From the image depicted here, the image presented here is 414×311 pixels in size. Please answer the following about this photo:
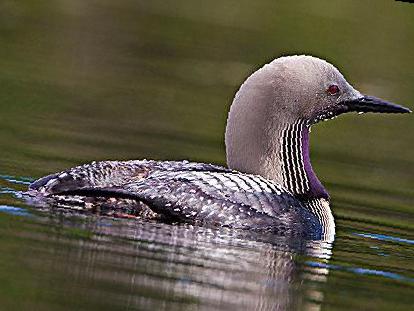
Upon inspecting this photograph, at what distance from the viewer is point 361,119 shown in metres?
15.4

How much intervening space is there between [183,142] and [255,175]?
2.99 meters

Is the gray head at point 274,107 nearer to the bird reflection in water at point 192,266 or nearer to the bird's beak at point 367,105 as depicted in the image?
the bird's beak at point 367,105

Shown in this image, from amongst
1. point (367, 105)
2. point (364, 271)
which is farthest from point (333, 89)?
point (364, 271)

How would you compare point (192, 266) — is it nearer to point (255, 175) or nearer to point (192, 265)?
point (192, 265)

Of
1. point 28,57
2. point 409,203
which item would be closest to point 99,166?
point 409,203

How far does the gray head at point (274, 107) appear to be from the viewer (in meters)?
9.53

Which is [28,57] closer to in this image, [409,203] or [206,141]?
[206,141]

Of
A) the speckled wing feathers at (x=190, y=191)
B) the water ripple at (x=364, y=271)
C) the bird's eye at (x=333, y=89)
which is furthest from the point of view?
the bird's eye at (x=333, y=89)

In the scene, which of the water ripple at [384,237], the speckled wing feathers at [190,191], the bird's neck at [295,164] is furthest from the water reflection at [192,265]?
the bird's neck at [295,164]

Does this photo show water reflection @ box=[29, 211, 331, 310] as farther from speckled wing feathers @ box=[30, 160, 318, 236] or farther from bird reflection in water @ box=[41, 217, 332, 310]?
speckled wing feathers @ box=[30, 160, 318, 236]

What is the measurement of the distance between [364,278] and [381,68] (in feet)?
32.8

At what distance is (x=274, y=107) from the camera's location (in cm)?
962

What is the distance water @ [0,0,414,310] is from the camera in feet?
24.6

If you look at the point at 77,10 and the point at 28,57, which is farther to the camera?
the point at 77,10
